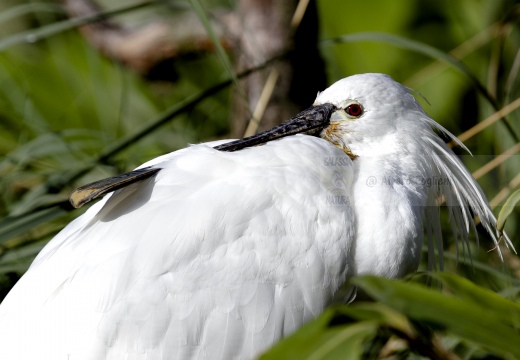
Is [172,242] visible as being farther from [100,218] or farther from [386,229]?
[386,229]

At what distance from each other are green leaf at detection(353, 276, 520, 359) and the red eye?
144 cm

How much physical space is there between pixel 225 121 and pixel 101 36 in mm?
1064

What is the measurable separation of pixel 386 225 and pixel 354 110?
1.76 feet

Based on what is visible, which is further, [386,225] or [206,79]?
[206,79]

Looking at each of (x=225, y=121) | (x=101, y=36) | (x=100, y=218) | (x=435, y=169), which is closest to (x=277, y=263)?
(x=100, y=218)

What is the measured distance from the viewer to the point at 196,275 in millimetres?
2033

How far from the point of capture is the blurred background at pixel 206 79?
3014 millimetres

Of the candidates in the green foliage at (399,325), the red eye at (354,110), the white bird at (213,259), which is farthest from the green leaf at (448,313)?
the red eye at (354,110)

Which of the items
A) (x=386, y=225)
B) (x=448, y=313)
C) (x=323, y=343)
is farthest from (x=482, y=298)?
(x=386, y=225)

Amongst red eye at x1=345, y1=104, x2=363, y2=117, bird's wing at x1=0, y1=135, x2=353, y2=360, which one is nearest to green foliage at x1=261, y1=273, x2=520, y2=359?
bird's wing at x1=0, y1=135, x2=353, y2=360

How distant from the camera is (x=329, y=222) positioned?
6.84 feet

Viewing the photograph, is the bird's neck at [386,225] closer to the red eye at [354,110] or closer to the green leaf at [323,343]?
the red eye at [354,110]

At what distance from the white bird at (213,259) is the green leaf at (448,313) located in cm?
97

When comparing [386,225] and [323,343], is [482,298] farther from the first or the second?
[386,225]
